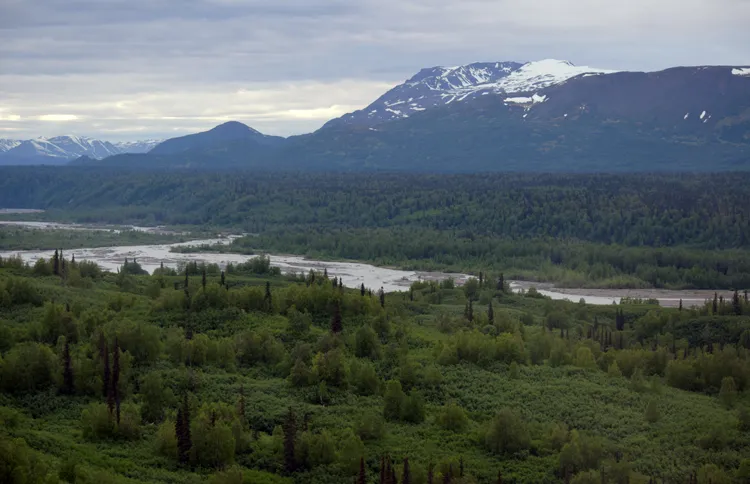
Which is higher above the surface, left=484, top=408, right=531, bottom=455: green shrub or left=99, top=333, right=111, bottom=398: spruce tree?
left=99, top=333, right=111, bottom=398: spruce tree

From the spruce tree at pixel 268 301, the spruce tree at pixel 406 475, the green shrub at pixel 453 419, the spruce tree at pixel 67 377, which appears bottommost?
the green shrub at pixel 453 419

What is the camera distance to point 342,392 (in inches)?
3337

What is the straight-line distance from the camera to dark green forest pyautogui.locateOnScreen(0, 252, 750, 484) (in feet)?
222

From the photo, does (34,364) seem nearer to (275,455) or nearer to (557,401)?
(275,455)

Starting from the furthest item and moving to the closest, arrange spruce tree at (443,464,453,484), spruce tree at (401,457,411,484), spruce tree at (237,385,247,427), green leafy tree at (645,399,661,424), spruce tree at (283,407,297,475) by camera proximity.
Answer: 1. green leafy tree at (645,399,661,424)
2. spruce tree at (237,385,247,427)
3. spruce tree at (283,407,297,475)
4. spruce tree at (443,464,453,484)
5. spruce tree at (401,457,411,484)

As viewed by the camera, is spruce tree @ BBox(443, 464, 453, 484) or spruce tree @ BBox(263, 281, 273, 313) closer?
spruce tree @ BBox(443, 464, 453, 484)

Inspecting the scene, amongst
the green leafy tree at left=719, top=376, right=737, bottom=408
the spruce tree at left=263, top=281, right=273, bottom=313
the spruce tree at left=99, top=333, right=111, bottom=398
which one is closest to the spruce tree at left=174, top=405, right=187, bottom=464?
the spruce tree at left=99, top=333, right=111, bottom=398

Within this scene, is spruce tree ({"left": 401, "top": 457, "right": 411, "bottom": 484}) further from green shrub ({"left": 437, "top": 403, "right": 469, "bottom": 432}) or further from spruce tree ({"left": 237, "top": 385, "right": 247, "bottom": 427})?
spruce tree ({"left": 237, "top": 385, "right": 247, "bottom": 427})

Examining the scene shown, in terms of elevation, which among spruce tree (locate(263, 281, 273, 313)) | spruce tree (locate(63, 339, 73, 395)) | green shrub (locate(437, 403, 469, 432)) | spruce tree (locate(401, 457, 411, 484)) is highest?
spruce tree (locate(263, 281, 273, 313))

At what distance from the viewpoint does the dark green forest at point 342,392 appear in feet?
222

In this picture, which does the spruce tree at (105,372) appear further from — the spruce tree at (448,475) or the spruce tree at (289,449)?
the spruce tree at (448,475)

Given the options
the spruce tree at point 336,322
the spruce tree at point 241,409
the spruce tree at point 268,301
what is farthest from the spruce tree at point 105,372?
the spruce tree at point 268,301

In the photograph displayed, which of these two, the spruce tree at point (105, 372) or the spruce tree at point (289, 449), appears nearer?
the spruce tree at point (289, 449)

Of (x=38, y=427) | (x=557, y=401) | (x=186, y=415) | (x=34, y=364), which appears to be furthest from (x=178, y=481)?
(x=557, y=401)
